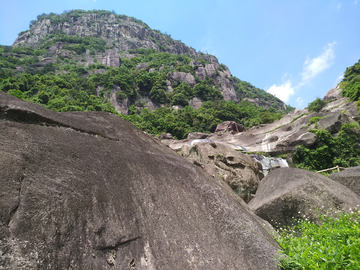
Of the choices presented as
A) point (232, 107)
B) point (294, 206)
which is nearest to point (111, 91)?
point (232, 107)

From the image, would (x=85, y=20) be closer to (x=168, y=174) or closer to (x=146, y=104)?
(x=146, y=104)

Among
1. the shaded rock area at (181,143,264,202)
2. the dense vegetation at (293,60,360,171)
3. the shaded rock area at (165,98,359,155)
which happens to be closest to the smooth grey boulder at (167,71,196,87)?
the shaded rock area at (165,98,359,155)

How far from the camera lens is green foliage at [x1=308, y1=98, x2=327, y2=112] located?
3750 cm

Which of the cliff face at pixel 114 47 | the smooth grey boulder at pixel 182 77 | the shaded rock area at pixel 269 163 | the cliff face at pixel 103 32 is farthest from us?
the cliff face at pixel 103 32

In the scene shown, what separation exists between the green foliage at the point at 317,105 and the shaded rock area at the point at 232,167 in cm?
2991

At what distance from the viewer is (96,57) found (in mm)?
101062

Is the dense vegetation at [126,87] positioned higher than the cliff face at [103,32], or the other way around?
the cliff face at [103,32]

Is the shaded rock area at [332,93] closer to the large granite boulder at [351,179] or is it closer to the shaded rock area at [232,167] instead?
the shaded rock area at [232,167]

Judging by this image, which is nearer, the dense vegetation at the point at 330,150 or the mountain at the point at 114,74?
the dense vegetation at the point at 330,150

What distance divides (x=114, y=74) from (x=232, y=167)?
2951 inches

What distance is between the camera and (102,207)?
3.26 m

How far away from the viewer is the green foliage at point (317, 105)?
37500 millimetres

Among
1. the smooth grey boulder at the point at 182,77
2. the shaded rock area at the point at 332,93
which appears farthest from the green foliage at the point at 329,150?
the smooth grey boulder at the point at 182,77

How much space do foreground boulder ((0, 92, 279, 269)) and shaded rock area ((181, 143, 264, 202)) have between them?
6.01m
